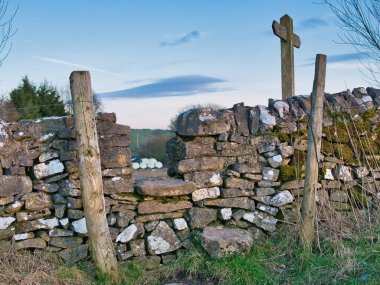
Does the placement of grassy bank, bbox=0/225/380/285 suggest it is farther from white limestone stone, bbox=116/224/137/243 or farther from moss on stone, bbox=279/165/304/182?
moss on stone, bbox=279/165/304/182

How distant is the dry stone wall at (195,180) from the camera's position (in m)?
4.83

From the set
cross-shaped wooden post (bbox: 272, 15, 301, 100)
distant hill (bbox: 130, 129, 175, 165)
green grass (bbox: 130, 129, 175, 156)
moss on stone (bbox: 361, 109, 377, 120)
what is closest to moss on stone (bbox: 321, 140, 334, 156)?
moss on stone (bbox: 361, 109, 377, 120)

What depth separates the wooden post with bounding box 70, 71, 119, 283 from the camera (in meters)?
4.46

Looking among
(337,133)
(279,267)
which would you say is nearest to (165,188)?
(279,267)

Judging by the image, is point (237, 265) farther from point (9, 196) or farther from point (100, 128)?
A: point (9, 196)

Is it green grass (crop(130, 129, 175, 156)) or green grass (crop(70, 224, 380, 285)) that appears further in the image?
green grass (crop(130, 129, 175, 156))

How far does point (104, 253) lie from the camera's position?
458 centimetres

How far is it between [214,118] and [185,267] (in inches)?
65.3

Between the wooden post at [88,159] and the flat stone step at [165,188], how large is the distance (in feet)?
1.89

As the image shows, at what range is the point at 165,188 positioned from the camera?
197 inches

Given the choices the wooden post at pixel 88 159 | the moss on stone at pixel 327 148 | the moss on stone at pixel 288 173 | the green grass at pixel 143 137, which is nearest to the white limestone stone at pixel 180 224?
the wooden post at pixel 88 159

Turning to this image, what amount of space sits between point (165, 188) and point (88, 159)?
953mm

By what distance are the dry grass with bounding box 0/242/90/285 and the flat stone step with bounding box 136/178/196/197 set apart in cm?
105

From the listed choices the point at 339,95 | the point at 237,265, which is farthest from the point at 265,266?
the point at 339,95
